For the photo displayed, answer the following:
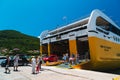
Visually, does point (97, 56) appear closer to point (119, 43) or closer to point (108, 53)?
point (108, 53)

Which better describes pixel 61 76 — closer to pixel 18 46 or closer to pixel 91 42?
pixel 91 42

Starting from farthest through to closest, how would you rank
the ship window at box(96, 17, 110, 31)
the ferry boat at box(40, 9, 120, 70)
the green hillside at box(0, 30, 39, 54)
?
the green hillside at box(0, 30, 39, 54) < the ship window at box(96, 17, 110, 31) < the ferry boat at box(40, 9, 120, 70)

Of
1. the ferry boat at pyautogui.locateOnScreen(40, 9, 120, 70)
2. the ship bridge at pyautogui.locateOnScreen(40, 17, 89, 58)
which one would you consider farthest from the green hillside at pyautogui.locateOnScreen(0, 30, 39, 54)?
the ferry boat at pyautogui.locateOnScreen(40, 9, 120, 70)

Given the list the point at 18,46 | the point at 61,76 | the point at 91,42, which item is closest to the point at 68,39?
the point at 91,42

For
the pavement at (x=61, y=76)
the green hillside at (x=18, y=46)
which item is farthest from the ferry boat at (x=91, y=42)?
the green hillside at (x=18, y=46)

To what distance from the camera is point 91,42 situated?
78.8 feet

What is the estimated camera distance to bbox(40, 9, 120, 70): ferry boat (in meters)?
24.1

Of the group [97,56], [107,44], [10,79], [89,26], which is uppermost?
[89,26]

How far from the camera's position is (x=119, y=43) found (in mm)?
→ 36656

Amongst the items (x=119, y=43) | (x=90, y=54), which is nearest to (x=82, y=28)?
(x=90, y=54)

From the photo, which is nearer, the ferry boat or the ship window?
the ferry boat

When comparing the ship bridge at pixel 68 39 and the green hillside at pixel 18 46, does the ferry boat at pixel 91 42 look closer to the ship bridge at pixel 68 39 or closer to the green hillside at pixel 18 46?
the ship bridge at pixel 68 39

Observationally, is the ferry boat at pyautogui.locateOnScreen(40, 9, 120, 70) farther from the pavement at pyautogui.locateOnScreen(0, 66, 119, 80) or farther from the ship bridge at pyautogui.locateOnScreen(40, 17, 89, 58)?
the pavement at pyautogui.locateOnScreen(0, 66, 119, 80)

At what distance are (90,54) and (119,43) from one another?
14.7 m
